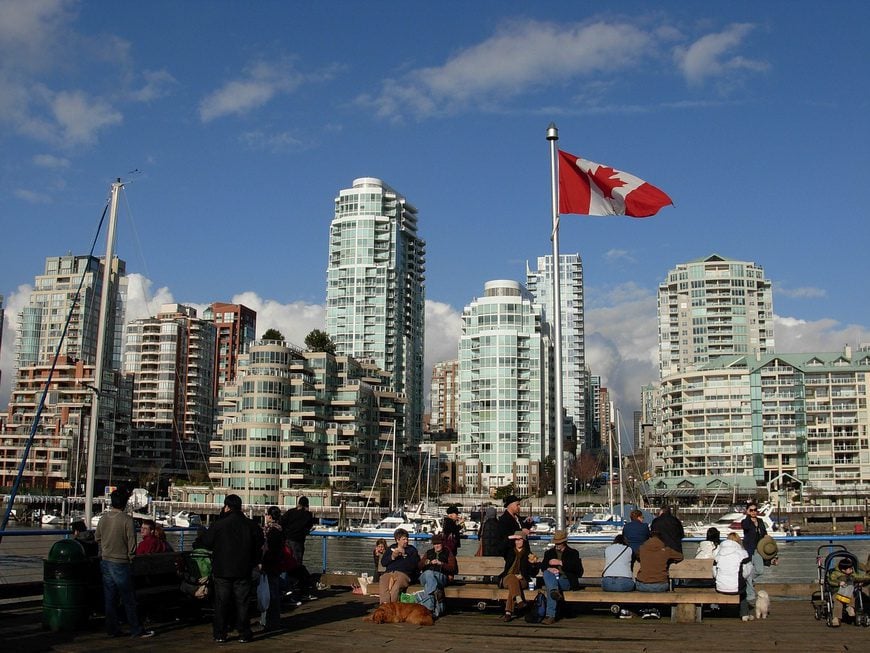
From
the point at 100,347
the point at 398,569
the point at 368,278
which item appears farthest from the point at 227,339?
the point at 398,569

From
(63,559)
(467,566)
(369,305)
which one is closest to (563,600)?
Result: (467,566)

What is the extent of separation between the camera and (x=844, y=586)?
14359mm

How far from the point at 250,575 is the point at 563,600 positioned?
523cm

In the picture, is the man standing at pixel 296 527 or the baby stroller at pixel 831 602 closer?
the baby stroller at pixel 831 602

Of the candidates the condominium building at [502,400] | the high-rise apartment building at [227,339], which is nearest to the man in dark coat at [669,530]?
the condominium building at [502,400]

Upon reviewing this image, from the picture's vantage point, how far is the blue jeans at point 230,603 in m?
12.3

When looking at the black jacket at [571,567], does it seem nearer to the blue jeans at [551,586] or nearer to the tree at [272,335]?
the blue jeans at [551,586]

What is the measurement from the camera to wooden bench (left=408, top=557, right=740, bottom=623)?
14516mm

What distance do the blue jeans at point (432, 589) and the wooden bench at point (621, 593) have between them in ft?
1.23

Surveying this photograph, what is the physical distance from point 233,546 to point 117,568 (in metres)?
1.77

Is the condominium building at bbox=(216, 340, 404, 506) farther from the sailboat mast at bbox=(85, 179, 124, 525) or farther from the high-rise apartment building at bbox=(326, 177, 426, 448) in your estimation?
the sailboat mast at bbox=(85, 179, 124, 525)

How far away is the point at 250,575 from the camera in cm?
1265

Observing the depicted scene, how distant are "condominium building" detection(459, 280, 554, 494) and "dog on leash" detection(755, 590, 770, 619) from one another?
435ft

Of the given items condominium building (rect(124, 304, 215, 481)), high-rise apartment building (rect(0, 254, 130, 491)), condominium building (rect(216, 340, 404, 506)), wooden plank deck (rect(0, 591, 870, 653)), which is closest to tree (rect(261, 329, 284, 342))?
condominium building (rect(216, 340, 404, 506))
